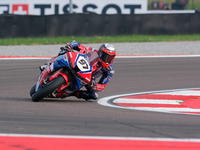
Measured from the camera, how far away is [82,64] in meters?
6.77

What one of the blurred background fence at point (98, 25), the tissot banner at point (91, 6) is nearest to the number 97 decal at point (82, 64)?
the blurred background fence at point (98, 25)

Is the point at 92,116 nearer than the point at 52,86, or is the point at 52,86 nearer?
the point at 92,116

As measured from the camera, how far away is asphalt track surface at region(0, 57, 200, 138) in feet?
17.0

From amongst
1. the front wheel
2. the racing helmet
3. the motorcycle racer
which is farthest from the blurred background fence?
the front wheel

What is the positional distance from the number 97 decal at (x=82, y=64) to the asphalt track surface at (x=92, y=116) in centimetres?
71

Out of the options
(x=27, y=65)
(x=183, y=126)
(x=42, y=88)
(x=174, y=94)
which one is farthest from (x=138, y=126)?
(x=27, y=65)

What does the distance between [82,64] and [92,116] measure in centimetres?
108

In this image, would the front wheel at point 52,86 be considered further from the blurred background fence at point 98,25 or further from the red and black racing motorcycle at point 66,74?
the blurred background fence at point 98,25

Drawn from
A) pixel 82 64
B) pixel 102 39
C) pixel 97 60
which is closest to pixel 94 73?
pixel 97 60

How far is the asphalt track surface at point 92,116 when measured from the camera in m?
5.20

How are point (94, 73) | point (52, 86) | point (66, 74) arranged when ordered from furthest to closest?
point (94, 73) < point (66, 74) < point (52, 86)

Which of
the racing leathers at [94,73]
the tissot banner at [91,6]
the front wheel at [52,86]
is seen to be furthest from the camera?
the tissot banner at [91,6]

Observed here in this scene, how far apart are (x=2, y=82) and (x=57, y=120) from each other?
4.57 m

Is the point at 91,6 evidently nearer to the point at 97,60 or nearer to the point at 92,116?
the point at 97,60
